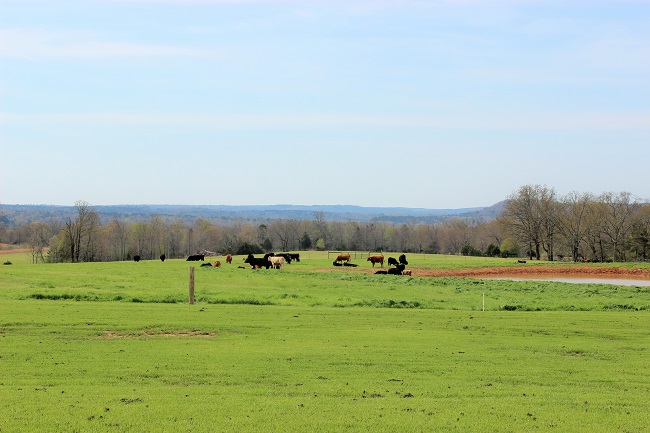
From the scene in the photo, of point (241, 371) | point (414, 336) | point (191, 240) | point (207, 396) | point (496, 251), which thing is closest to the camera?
point (207, 396)

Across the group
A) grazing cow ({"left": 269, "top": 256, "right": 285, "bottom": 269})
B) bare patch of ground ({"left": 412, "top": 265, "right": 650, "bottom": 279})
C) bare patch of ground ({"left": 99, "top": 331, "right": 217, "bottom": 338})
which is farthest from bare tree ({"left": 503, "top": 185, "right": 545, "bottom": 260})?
bare patch of ground ({"left": 99, "top": 331, "right": 217, "bottom": 338})

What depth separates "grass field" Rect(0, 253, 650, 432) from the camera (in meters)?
10.2

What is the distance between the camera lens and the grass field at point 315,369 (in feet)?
33.4

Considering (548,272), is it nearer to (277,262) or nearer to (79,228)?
(277,262)

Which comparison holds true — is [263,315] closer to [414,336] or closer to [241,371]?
[414,336]

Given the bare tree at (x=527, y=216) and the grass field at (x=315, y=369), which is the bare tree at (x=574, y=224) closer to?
the bare tree at (x=527, y=216)

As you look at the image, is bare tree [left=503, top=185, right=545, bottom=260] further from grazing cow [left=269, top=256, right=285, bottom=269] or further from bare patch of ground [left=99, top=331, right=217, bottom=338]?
bare patch of ground [left=99, top=331, right=217, bottom=338]

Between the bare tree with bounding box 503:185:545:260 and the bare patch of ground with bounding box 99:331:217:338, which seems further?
the bare tree with bounding box 503:185:545:260

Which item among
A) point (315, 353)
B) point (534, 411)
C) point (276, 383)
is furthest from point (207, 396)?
point (534, 411)

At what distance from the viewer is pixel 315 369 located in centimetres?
1407

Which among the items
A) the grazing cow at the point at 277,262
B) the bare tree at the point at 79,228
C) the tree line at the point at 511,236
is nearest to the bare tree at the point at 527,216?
the tree line at the point at 511,236

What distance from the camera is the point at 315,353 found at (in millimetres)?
15773

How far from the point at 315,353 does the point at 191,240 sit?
15311 centimetres

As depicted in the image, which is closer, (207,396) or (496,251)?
(207,396)
